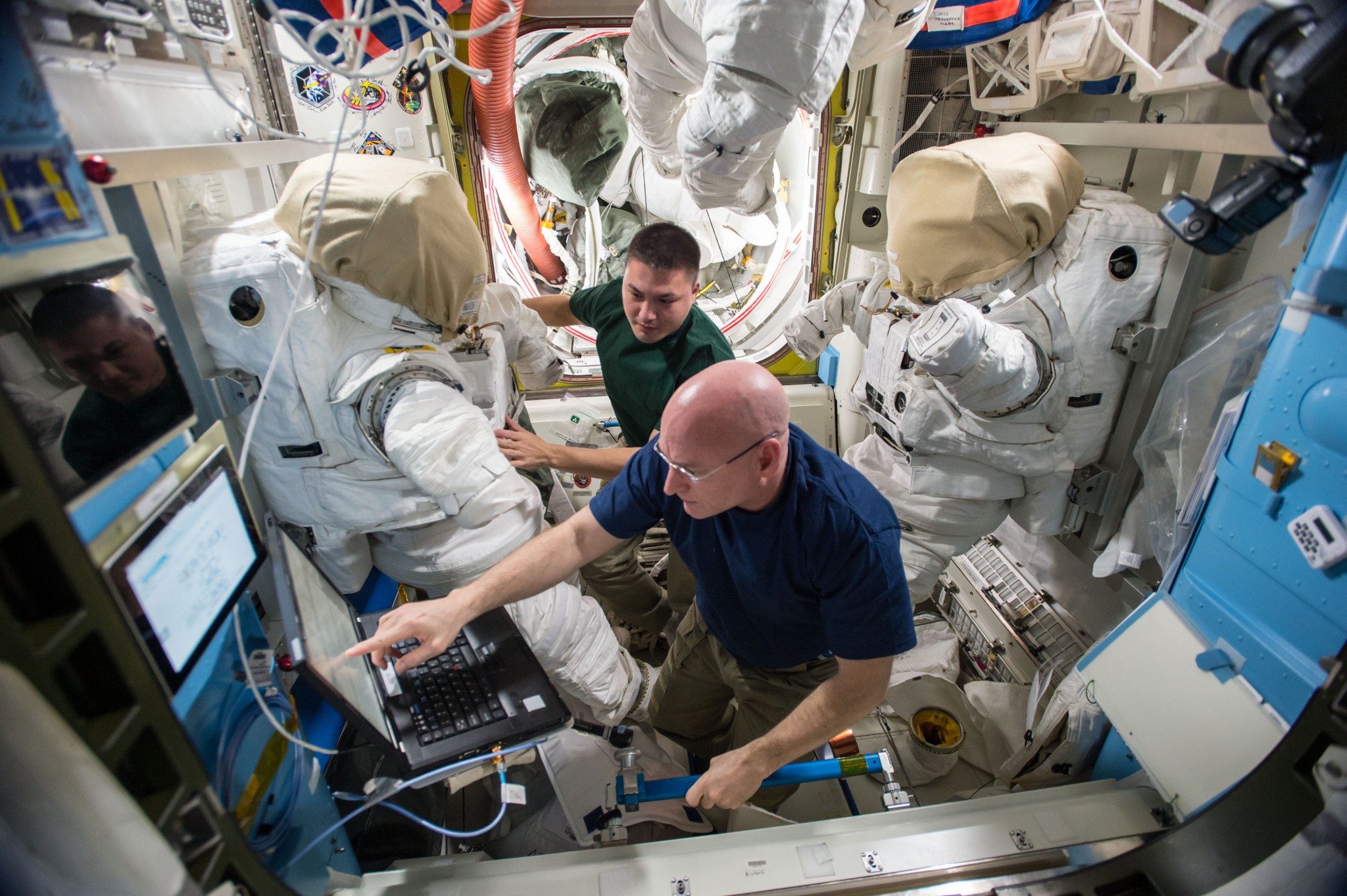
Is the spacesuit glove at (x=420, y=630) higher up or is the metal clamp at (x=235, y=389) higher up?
the metal clamp at (x=235, y=389)

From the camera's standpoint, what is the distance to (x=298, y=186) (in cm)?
166

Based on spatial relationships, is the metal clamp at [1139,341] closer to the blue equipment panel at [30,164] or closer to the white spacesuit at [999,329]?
the white spacesuit at [999,329]

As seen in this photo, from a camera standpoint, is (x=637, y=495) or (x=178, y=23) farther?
(x=637, y=495)

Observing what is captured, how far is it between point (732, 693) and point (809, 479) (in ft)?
3.60

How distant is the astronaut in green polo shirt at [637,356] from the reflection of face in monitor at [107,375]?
4.22 feet

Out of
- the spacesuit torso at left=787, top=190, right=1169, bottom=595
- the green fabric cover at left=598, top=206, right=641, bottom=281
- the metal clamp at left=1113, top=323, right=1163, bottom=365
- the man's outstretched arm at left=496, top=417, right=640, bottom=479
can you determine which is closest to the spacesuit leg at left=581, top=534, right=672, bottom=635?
the man's outstretched arm at left=496, top=417, right=640, bottom=479

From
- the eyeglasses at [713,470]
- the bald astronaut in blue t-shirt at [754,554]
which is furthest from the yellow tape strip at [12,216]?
the eyeglasses at [713,470]

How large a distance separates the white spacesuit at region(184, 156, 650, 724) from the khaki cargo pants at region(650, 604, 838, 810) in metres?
0.46

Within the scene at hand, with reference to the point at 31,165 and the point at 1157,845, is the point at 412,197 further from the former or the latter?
the point at 1157,845

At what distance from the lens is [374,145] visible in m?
2.88

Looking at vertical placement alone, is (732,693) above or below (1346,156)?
below

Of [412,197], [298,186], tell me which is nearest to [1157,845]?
[412,197]

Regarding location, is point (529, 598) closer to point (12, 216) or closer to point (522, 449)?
point (522, 449)

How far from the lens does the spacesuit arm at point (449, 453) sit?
5.56ft
